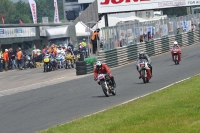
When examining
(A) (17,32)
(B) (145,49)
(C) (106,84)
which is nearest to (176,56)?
(B) (145,49)

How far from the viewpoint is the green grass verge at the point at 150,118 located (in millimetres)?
10602

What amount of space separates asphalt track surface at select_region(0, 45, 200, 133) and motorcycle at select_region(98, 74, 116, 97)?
0.79 feet

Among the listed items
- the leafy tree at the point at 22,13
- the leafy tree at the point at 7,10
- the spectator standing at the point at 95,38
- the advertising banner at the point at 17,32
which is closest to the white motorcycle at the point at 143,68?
the spectator standing at the point at 95,38

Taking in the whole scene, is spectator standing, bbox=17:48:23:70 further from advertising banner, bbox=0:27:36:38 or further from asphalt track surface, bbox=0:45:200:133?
asphalt track surface, bbox=0:45:200:133

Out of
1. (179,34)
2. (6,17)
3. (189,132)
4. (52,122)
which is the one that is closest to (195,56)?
(179,34)

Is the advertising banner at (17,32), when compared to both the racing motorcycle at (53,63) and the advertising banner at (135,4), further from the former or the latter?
the racing motorcycle at (53,63)

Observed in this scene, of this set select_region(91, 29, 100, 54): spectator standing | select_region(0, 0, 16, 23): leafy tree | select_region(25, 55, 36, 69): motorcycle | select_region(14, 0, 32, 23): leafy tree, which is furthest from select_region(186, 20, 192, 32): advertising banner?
select_region(0, 0, 16, 23): leafy tree

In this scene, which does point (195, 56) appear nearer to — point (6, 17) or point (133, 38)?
point (133, 38)

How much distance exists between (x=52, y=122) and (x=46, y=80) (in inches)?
695

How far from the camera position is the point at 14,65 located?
1748 inches

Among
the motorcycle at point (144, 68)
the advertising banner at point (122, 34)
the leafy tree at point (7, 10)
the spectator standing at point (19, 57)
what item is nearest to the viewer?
the motorcycle at point (144, 68)

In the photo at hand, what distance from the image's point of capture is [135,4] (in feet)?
157

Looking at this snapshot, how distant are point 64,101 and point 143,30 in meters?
21.9

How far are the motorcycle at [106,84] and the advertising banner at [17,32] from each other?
2732 centimetres
